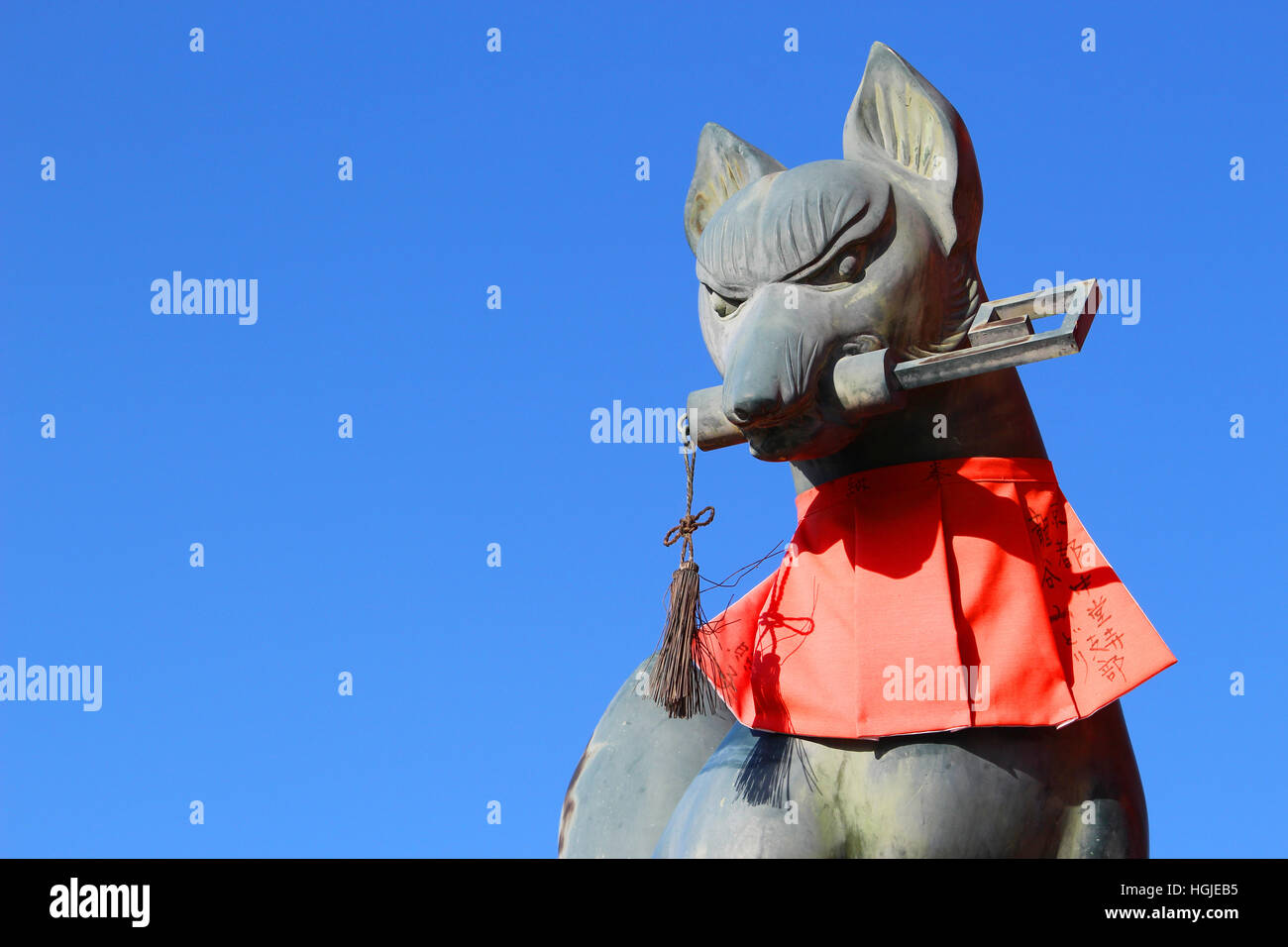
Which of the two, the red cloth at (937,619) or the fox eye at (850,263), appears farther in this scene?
the fox eye at (850,263)

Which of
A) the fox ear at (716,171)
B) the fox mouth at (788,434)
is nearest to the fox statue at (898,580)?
the fox mouth at (788,434)

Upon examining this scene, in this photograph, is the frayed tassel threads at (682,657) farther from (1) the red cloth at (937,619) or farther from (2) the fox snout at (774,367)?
(2) the fox snout at (774,367)

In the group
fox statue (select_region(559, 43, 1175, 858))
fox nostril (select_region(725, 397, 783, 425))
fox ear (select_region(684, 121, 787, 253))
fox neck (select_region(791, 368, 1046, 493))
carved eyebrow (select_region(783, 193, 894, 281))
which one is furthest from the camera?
fox ear (select_region(684, 121, 787, 253))

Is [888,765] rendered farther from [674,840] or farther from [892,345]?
[892,345]

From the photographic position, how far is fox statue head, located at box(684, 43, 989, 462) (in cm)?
541

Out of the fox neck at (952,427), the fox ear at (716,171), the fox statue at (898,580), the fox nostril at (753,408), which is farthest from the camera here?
the fox ear at (716,171)

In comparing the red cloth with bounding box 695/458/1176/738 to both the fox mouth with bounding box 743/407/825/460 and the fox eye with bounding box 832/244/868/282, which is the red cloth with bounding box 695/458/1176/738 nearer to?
the fox mouth with bounding box 743/407/825/460

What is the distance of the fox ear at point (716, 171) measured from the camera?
20.6ft

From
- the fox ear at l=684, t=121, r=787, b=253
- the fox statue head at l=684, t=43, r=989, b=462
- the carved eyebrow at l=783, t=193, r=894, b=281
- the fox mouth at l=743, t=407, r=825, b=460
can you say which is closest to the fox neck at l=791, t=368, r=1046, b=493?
the fox statue head at l=684, t=43, r=989, b=462

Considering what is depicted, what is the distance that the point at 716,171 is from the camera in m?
6.37

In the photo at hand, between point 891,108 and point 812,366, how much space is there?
100 centimetres

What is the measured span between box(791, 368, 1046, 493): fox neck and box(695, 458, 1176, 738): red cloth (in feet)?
0.16

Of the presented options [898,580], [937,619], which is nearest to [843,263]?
[898,580]
